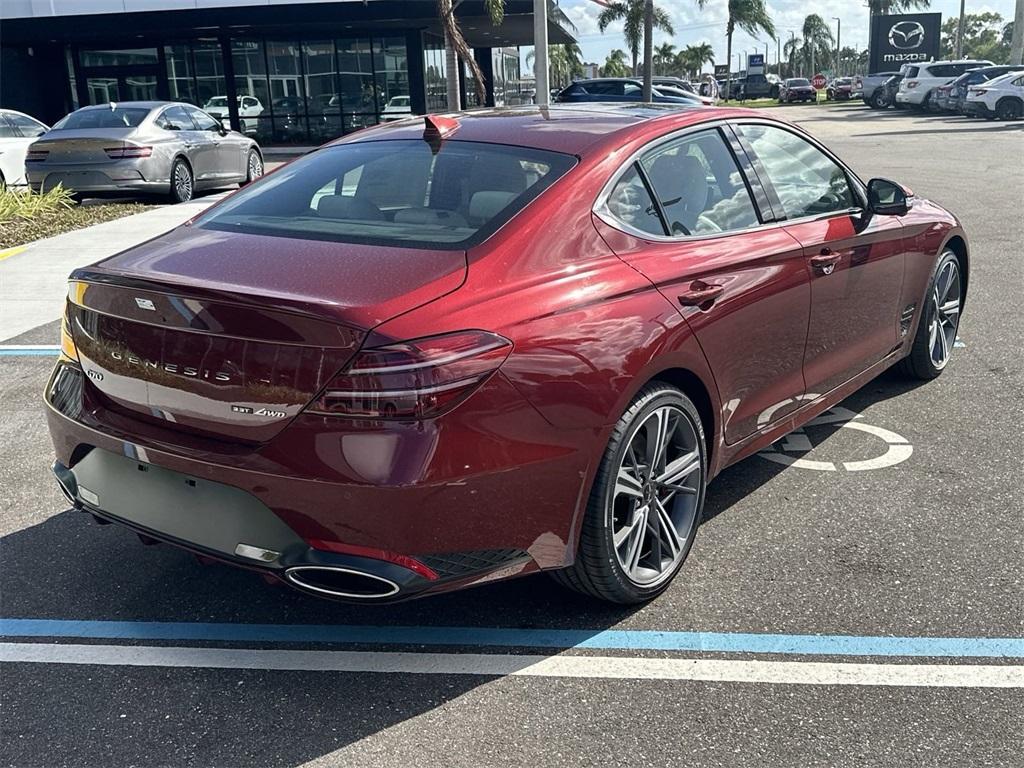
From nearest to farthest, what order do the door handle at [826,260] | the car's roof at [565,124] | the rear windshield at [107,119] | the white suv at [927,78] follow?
the car's roof at [565,124] → the door handle at [826,260] → the rear windshield at [107,119] → the white suv at [927,78]

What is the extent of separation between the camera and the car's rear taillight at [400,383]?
261 centimetres

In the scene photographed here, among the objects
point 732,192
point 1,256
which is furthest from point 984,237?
point 1,256

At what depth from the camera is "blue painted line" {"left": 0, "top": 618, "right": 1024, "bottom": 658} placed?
3.13m

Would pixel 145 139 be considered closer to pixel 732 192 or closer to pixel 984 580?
pixel 732 192

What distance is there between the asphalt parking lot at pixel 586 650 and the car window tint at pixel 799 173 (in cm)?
123

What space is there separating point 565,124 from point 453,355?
147 cm

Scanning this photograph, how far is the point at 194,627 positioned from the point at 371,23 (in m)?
25.9

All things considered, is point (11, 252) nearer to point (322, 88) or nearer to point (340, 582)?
point (340, 582)

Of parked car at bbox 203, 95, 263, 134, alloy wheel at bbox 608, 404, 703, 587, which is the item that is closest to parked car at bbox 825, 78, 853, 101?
parked car at bbox 203, 95, 263, 134

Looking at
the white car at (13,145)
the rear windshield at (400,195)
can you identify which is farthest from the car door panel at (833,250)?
the white car at (13,145)

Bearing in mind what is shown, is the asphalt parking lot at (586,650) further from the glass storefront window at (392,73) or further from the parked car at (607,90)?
the glass storefront window at (392,73)

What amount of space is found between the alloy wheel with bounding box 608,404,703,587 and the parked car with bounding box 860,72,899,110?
1735 inches

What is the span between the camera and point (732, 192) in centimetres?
394

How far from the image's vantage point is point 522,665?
309 cm
